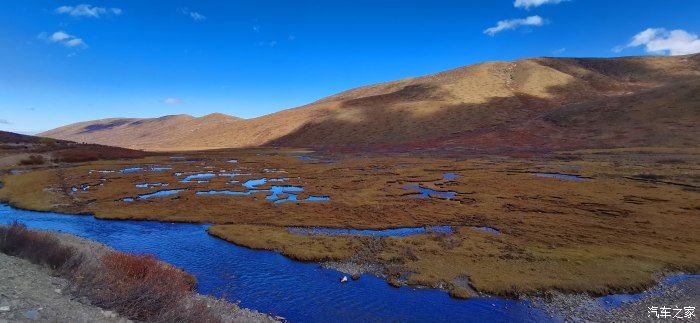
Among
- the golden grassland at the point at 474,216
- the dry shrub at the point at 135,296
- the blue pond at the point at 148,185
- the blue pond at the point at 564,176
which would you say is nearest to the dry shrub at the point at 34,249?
the dry shrub at the point at 135,296

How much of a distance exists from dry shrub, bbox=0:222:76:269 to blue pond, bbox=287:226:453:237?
70.3ft

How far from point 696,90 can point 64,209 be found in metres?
192

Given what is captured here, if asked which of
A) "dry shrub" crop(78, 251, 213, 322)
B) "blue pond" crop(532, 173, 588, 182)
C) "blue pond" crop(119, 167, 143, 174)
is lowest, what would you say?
"blue pond" crop(532, 173, 588, 182)

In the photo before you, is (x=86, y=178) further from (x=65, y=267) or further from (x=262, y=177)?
(x=65, y=267)

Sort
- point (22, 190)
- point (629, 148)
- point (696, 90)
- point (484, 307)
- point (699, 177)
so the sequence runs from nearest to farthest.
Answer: point (484, 307), point (22, 190), point (699, 177), point (629, 148), point (696, 90)

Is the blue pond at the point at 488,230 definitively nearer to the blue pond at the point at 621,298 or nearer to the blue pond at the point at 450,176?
the blue pond at the point at 621,298

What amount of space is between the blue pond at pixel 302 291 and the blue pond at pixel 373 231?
7.65 metres

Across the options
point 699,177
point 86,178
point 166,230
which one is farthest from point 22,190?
point 699,177

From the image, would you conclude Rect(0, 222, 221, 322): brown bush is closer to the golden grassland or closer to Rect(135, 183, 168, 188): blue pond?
the golden grassland

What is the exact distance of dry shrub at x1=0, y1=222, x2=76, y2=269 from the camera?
23.5 meters

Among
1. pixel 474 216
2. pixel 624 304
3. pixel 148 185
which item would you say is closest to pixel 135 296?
pixel 624 304

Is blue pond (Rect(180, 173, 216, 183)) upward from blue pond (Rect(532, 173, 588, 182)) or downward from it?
upward

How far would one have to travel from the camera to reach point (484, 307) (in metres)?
26.1

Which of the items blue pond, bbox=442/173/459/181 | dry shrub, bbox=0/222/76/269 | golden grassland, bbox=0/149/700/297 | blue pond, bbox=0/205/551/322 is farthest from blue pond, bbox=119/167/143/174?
dry shrub, bbox=0/222/76/269
